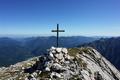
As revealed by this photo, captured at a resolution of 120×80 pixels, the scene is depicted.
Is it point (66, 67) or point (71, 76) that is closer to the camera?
point (71, 76)

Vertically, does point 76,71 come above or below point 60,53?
below

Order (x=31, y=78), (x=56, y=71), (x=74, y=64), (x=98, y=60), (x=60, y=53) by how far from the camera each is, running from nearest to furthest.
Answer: (x=31, y=78), (x=56, y=71), (x=74, y=64), (x=60, y=53), (x=98, y=60)

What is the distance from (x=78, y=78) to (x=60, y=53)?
9.55m

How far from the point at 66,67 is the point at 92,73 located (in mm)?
6014

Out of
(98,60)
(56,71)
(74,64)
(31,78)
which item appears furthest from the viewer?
(98,60)

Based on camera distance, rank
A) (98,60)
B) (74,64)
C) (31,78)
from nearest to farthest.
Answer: (31,78) < (74,64) < (98,60)

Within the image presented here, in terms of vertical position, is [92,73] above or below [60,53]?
below

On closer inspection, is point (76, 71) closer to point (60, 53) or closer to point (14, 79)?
point (60, 53)

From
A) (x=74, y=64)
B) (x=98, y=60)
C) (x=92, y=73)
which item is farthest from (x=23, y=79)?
(x=98, y=60)

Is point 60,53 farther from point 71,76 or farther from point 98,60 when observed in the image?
point 98,60

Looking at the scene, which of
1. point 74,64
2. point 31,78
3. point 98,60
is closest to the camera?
point 31,78

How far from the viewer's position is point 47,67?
1411 inches

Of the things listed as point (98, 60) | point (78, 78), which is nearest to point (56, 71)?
point (78, 78)

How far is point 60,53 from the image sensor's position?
4097 centimetres
